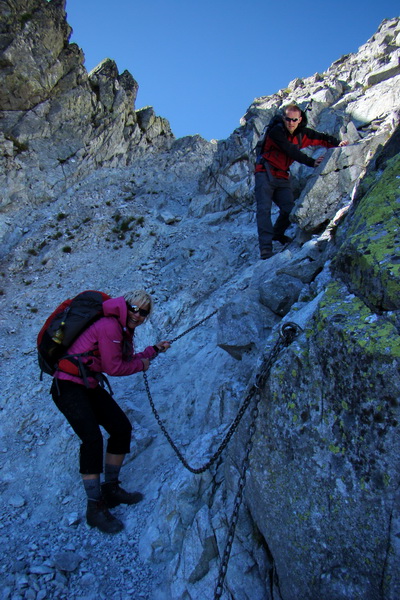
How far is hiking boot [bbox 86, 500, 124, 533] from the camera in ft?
17.1

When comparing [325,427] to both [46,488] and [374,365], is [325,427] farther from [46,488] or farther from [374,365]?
[46,488]

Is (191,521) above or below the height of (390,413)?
below

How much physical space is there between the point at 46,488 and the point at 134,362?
2.96 m

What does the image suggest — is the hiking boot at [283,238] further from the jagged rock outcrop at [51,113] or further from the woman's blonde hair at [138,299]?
the jagged rock outcrop at [51,113]

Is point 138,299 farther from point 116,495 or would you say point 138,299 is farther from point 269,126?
point 269,126

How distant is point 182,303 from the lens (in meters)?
10.7

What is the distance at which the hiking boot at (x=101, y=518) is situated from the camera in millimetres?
5207

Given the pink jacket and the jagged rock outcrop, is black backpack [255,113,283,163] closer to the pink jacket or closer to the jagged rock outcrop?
the pink jacket

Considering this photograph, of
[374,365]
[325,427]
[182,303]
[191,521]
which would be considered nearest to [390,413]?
[374,365]

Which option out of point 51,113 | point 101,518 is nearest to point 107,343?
point 101,518

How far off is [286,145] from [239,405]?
22.7 ft

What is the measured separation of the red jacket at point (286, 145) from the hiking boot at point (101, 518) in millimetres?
8725

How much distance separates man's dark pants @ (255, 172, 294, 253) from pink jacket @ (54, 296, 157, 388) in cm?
594

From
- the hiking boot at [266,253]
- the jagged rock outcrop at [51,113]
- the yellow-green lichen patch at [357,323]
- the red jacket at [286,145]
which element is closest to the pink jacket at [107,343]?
the yellow-green lichen patch at [357,323]
